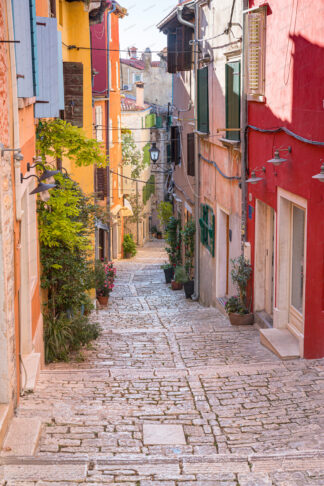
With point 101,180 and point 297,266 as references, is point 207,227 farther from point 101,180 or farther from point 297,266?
point 101,180

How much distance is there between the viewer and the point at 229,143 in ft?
41.9

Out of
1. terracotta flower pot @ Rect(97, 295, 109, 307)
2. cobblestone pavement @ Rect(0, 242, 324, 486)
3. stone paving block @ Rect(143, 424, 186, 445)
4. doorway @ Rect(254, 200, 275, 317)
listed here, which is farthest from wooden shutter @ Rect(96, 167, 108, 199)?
stone paving block @ Rect(143, 424, 186, 445)

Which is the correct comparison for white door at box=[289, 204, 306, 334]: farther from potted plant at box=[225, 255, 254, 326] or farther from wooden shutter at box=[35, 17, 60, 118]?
wooden shutter at box=[35, 17, 60, 118]

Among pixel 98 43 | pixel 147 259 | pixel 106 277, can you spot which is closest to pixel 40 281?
pixel 106 277

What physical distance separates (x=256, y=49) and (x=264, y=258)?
3.65 m

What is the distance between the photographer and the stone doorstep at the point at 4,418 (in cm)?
539

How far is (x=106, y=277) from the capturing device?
679 inches

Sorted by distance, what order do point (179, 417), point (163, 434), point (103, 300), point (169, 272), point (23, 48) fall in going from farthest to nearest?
point (169, 272) < point (103, 300) < point (23, 48) < point (179, 417) < point (163, 434)

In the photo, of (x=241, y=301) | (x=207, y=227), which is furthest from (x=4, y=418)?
(x=207, y=227)

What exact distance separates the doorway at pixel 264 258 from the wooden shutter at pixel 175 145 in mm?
10754

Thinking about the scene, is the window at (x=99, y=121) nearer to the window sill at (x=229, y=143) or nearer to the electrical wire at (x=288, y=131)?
the window sill at (x=229, y=143)

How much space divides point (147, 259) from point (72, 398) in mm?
24803

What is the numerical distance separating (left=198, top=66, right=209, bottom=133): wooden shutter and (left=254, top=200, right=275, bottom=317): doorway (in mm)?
4689

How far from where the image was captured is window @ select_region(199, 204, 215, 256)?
15125 millimetres
